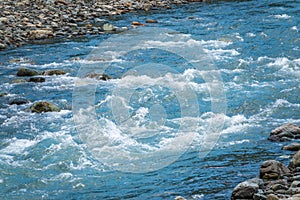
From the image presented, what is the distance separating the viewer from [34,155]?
24.6 ft

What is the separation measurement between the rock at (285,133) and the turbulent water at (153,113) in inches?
7.2

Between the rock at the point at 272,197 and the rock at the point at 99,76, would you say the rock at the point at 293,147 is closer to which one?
the rock at the point at 272,197

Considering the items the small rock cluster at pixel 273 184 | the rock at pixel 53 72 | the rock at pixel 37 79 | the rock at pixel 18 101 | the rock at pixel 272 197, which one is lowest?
the rock at pixel 18 101

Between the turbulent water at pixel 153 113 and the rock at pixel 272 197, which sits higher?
the rock at pixel 272 197

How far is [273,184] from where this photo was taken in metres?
5.89

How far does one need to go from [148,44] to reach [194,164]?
739cm

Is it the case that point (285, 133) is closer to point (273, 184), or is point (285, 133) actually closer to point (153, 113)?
point (273, 184)

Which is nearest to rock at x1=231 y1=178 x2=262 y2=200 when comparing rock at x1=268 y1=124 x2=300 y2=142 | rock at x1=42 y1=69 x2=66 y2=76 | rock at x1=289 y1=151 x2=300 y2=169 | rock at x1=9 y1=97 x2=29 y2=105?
rock at x1=289 y1=151 x2=300 y2=169

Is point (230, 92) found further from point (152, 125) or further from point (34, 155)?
point (34, 155)

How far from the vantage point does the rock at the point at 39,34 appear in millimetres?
14930

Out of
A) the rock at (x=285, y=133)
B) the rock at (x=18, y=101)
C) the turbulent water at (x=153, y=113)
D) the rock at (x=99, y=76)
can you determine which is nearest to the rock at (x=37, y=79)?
the turbulent water at (x=153, y=113)

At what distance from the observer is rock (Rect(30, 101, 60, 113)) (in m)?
9.50

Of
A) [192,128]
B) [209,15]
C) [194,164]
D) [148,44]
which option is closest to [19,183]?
[194,164]

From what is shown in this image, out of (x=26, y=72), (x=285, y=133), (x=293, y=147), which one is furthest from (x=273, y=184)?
(x=26, y=72)
